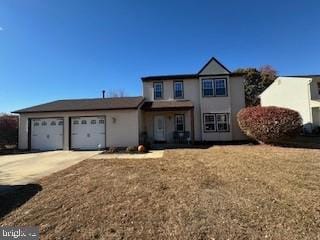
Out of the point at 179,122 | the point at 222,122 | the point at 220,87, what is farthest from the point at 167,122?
the point at 220,87

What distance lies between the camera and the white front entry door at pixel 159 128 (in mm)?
19609

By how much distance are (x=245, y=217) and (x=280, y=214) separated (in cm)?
75

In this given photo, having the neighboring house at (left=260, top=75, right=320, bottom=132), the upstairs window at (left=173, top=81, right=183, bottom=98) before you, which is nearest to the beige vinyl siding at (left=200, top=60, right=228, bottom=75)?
the upstairs window at (left=173, top=81, right=183, bottom=98)

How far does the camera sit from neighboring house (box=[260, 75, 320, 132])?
22922 millimetres

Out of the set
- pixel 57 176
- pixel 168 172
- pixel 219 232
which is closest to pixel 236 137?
pixel 168 172

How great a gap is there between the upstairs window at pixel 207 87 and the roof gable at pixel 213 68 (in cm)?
65

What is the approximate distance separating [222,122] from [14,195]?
51.9 ft

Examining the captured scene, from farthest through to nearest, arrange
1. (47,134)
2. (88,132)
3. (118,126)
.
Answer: (47,134) → (88,132) → (118,126)

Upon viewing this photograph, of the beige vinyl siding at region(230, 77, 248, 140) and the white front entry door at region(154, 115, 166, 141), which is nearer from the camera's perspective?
the beige vinyl siding at region(230, 77, 248, 140)

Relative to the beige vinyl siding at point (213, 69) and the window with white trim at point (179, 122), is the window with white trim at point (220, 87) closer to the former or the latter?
the beige vinyl siding at point (213, 69)

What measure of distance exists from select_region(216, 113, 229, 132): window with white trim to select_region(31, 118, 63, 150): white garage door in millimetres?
12292

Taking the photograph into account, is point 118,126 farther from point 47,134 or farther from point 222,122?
point 222,122

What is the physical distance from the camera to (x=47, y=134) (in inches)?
691

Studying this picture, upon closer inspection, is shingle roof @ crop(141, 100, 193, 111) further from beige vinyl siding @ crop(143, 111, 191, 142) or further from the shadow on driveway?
the shadow on driveway
